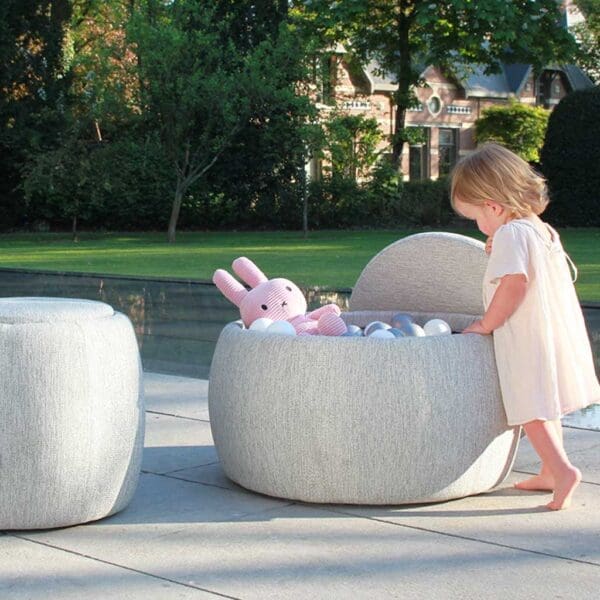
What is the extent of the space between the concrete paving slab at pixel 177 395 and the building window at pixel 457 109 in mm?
44918

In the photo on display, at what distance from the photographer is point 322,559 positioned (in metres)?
3.76

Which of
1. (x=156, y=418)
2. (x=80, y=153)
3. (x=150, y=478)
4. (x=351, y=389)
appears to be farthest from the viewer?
(x=80, y=153)

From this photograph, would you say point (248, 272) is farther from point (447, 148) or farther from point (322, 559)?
point (447, 148)

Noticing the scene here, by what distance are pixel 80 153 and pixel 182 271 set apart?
43.3 ft

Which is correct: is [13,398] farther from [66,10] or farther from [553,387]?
[66,10]

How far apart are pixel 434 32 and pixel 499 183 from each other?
116ft

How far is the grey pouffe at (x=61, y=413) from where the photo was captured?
156 inches

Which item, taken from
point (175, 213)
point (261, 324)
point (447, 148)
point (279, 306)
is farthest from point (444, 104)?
point (261, 324)

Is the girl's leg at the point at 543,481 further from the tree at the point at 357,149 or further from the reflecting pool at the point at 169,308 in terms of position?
the tree at the point at 357,149

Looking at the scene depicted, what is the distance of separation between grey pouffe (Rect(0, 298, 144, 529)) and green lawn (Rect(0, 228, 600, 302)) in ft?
33.8

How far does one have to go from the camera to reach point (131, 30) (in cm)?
2905

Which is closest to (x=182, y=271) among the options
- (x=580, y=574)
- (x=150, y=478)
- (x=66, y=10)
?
(x=150, y=478)

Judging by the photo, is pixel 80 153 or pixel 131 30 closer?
pixel 131 30

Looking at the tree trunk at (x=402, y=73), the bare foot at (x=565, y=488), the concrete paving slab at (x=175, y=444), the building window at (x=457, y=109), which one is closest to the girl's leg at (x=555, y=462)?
the bare foot at (x=565, y=488)
